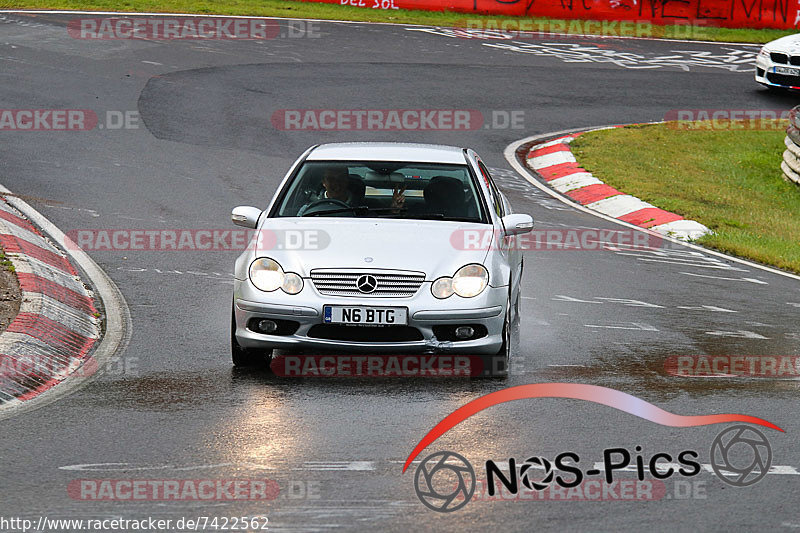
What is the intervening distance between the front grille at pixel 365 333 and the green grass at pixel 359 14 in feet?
69.9

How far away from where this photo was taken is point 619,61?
25031mm

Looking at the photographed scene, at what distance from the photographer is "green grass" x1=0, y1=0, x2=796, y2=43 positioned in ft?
90.0

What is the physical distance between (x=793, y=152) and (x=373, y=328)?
11646 mm

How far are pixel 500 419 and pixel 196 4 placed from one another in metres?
23.4

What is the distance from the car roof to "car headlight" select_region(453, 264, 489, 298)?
1476mm

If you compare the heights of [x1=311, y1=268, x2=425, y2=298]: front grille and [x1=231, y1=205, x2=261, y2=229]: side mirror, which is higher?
[x1=231, y1=205, x2=261, y2=229]: side mirror

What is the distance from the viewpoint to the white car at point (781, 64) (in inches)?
867

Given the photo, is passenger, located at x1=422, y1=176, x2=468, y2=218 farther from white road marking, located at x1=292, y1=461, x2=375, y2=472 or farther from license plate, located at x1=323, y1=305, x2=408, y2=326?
white road marking, located at x1=292, y1=461, x2=375, y2=472

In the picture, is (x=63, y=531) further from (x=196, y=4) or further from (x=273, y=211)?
(x=196, y=4)

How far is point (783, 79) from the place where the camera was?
72.7 ft

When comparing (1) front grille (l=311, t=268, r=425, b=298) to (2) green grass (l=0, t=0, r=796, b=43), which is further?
(2) green grass (l=0, t=0, r=796, b=43)

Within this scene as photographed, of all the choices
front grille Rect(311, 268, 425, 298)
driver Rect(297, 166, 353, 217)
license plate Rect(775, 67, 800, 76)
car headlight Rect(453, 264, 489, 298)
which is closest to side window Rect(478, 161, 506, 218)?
driver Rect(297, 166, 353, 217)

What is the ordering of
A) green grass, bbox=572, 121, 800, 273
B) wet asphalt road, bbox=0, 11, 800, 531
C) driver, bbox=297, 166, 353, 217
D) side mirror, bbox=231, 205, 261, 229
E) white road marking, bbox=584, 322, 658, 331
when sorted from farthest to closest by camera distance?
green grass, bbox=572, 121, 800, 273 < white road marking, bbox=584, 322, 658, 331 < driver, bbox=297, 166, 353, 217 < side mirror, bbox=231, 205, 261, 229 < wet asphalt road, bbox=0, 11, 800, 531

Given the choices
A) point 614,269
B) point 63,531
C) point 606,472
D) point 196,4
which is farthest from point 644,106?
point 63,531
